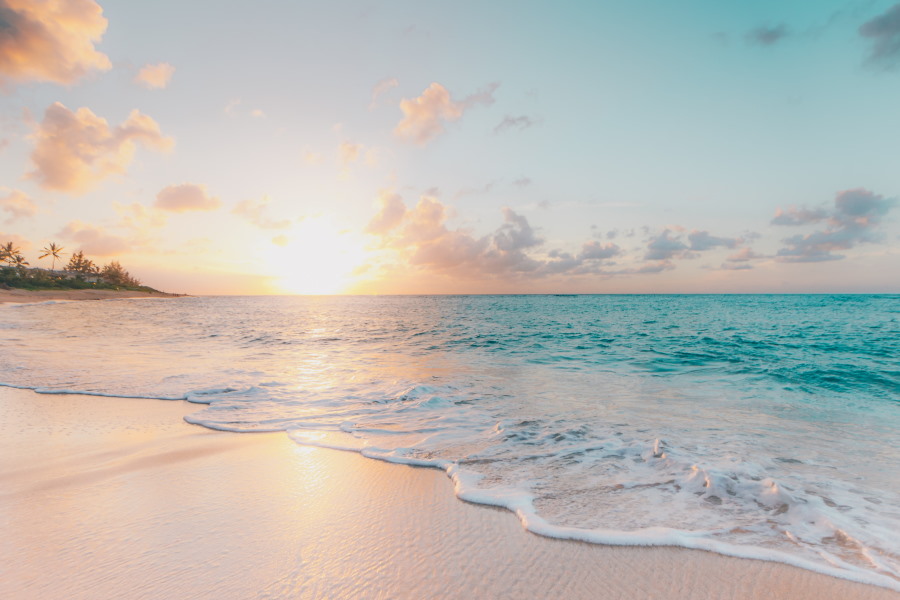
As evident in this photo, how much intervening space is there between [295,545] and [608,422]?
5399 mm

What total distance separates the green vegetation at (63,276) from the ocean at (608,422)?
251ft

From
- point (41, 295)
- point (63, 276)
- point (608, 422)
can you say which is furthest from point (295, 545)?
point (63, 276)

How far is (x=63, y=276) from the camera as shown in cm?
8838

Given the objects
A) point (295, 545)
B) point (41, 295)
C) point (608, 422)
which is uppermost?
point (41, 295)

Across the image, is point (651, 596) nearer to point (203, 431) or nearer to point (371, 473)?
point (371, 473)

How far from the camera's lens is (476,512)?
3.78 metres

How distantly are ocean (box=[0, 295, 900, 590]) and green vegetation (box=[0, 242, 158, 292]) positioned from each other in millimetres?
76640

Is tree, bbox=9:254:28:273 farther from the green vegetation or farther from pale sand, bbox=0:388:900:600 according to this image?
pale sand, bbox=0:388:900:600

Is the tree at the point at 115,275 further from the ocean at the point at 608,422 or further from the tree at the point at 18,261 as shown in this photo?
the ocean at the point at 608,422

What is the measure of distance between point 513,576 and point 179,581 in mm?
2189

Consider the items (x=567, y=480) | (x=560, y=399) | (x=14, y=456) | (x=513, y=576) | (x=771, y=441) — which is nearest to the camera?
(x=513, y=576)

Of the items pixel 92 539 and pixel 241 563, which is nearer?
pixel 241 563

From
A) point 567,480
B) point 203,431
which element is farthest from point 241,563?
point 203,431

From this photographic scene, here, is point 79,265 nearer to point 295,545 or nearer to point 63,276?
point 63,276
